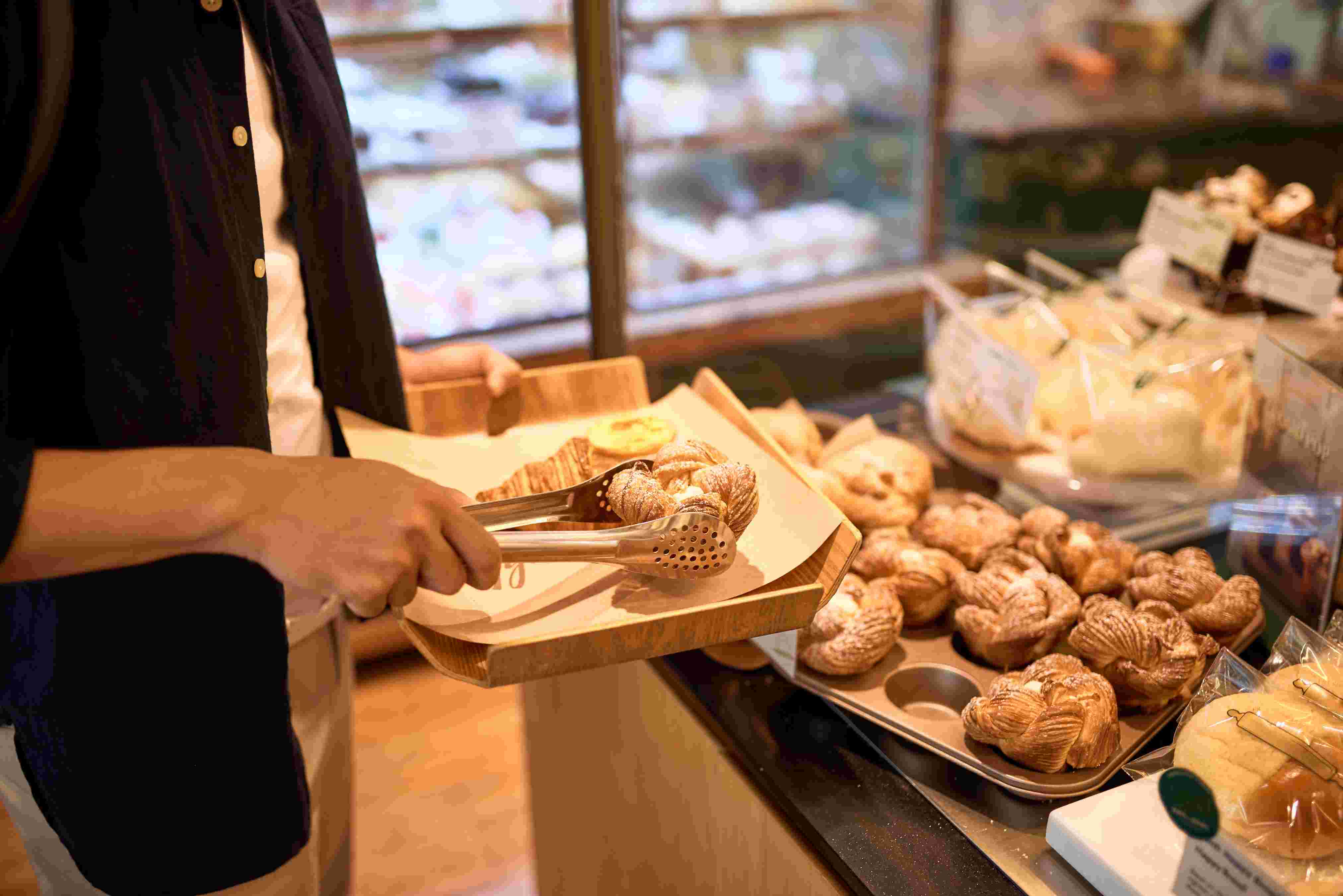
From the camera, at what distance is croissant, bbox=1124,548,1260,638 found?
98cm

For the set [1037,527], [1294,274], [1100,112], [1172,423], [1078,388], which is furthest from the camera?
[1100,112]

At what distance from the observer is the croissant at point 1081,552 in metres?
1.06

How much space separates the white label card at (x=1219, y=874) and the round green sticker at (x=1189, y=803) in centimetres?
2

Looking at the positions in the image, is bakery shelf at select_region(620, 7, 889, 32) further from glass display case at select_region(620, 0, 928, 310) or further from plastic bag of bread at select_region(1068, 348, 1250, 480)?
plastic bag of bread at select_region(1068, 348, 1250, 480)

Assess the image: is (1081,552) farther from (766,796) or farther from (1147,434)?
(766,796)

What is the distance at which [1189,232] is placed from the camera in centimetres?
169

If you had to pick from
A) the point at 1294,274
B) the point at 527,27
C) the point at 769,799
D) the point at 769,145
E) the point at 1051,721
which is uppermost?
the point at 527,27

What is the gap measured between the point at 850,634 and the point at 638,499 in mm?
264

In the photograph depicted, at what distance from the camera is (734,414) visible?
1.13 m

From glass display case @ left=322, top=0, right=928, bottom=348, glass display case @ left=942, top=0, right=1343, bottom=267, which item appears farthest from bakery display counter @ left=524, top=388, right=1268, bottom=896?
glass display case @ left=942, top=0, right=1343, bottom=267

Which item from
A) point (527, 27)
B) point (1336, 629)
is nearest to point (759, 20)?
point (527, 27)

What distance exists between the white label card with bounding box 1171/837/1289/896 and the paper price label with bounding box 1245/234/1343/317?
3.49 feet

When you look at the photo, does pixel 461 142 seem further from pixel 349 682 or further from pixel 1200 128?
pixel 1200 128

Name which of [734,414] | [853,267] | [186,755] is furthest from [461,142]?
[186,755]
